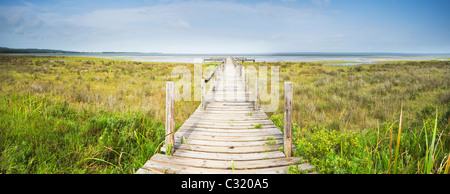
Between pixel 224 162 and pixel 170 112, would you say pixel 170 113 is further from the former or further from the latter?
pixel 224 162

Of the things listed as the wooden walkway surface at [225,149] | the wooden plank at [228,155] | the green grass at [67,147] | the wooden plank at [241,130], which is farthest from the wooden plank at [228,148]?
the wooden plank at [241,130]

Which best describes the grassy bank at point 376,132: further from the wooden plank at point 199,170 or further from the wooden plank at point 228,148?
the wooden plank at point 228,148

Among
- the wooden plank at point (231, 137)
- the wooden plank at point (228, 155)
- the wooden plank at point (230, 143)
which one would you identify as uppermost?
the wooden plank at point (231, 137)

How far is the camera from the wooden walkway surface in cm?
317

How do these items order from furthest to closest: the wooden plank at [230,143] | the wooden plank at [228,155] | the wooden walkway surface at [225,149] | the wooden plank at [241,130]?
the wooden plank at [241,130], the wooden plank at [230,143], the wooden plank at [228,155], the wooden walkway surface at [225,149]

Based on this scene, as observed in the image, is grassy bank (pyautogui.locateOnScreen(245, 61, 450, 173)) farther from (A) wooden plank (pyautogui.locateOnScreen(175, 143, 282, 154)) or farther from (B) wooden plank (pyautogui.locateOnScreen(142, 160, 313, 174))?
(A) wooden plank (pyautogui.locateOnScreen(175, 143, 282, 154))

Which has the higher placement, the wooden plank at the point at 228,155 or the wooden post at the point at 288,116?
the wooden post at the point at 288,116

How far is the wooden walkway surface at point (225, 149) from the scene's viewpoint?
317cm

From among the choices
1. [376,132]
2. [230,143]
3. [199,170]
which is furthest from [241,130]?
[376,132]

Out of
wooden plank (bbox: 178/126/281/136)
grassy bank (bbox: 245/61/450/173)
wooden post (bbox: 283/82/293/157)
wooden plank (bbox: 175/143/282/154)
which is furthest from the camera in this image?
wooden plank (bbox: 178/126/281/136)

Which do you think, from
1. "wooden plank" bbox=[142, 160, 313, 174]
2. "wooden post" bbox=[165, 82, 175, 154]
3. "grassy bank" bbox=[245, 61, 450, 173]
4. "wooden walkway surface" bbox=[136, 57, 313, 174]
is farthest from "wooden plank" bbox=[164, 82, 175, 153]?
"grassy bank" bbox=[245, 61, 450, 173]

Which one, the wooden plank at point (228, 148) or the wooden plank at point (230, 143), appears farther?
the wooden plank at point (230, 143)
